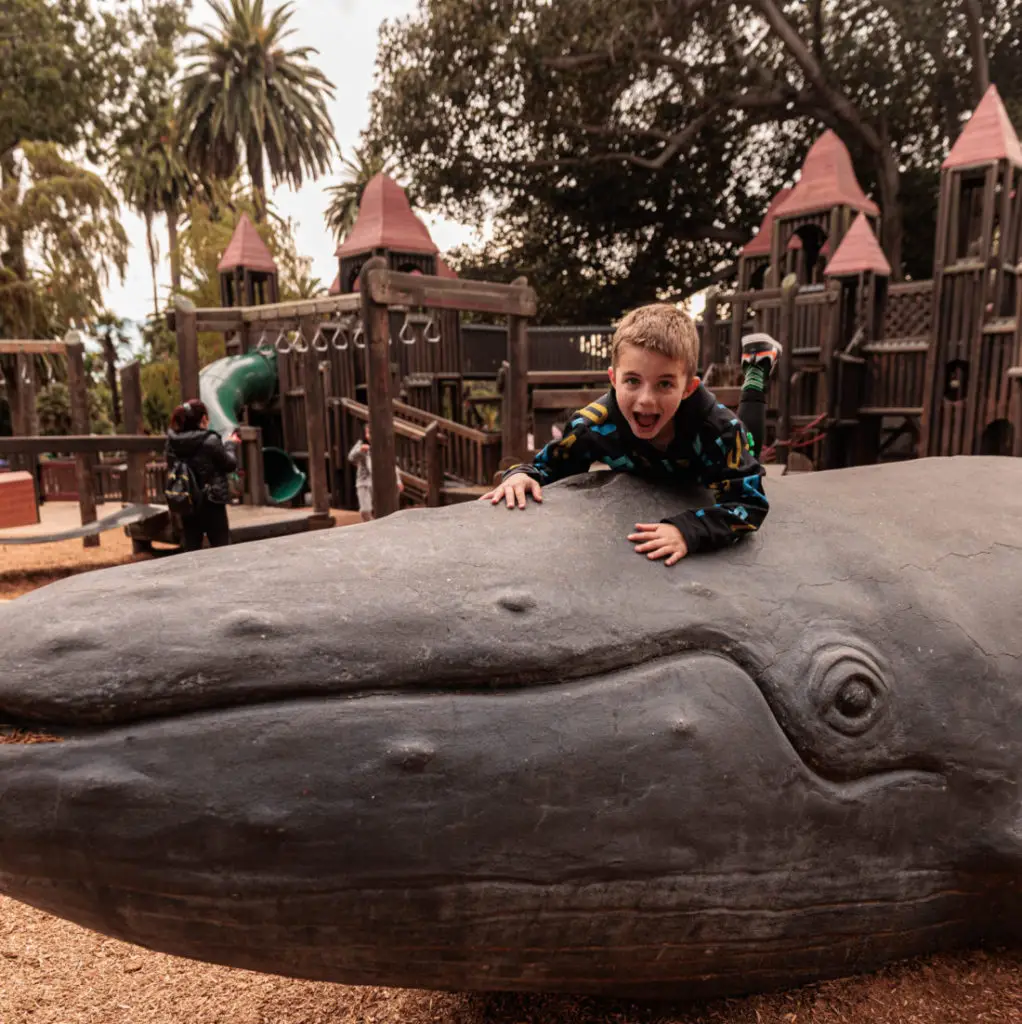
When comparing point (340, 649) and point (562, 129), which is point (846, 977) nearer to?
point (340, 649)

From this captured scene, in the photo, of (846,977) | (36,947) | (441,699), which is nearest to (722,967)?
(846,977)

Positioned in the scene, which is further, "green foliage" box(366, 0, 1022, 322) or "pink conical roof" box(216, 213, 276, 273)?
"green foliage" box(366, 0, 1022, 322)

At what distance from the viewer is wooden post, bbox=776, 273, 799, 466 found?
14.1m

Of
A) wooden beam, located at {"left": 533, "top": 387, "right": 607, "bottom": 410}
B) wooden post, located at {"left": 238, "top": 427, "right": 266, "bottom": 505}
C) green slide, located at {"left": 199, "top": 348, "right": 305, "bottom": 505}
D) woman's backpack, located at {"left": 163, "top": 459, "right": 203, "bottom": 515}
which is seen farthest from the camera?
green slide, located at {"left": 199, "top": 348, "right": 305, "bottom": 505}

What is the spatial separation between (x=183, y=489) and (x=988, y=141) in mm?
12908

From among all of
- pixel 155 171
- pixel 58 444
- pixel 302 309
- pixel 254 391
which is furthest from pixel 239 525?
Result: pixel 155 171

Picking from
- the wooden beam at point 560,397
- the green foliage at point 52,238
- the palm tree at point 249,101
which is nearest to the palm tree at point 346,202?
the palm tree at point 249,101

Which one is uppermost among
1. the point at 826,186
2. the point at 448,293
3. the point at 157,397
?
the point at 826,186

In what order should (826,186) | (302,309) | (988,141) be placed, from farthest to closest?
(826,186), (302,309), (988,141)

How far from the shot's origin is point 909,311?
1517 cm

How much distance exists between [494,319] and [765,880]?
97.6 ft

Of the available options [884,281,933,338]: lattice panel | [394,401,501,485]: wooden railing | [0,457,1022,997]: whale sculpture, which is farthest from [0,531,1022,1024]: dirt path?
[884,281,933,338]: lattice panel

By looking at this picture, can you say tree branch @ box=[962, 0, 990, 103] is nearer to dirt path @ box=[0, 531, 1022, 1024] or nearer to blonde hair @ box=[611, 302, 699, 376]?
blonde hair @ box=[611, 302, 699, 376]

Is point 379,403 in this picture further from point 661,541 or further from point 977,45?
point 977,45
